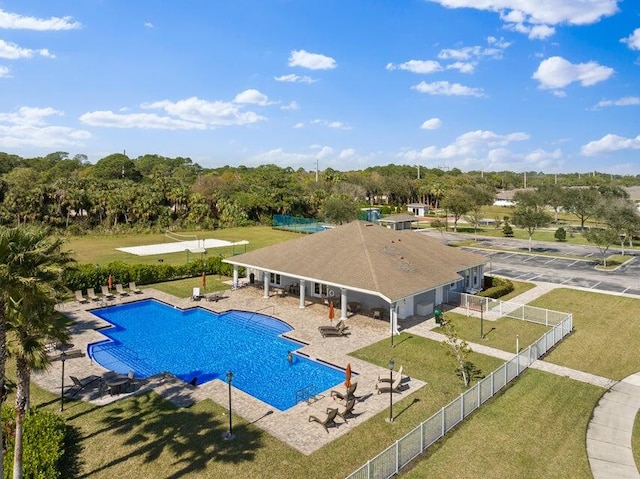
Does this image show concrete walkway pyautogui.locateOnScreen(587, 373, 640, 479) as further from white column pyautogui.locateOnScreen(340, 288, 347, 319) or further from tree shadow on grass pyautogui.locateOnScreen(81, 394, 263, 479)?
white column pyautogui.locateOnScreen(340, 288, 347, 319)

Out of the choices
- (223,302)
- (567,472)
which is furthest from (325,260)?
(567,472)

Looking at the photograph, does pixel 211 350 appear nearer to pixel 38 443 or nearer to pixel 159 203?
pixel 38 443

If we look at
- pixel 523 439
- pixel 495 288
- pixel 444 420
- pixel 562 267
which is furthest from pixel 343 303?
pixel 562 267

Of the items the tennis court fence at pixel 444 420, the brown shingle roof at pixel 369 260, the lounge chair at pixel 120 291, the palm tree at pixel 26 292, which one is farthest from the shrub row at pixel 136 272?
the tennis court fence at pixel 444 420

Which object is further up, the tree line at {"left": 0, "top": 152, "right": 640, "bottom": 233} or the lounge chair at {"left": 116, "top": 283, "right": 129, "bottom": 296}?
the tree line at {"left": 0, "top": 152, "right": 640, "bottom": 233}

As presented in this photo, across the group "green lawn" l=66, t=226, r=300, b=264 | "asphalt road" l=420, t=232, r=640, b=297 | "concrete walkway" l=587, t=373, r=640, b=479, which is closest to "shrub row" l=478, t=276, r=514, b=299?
"asphalt road" l=420, t=232, r=640, b=297

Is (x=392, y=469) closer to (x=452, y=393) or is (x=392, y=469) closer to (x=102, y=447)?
(x=452, y=393)

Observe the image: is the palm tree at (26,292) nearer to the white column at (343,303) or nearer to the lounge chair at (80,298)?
the white column at (343,303)
